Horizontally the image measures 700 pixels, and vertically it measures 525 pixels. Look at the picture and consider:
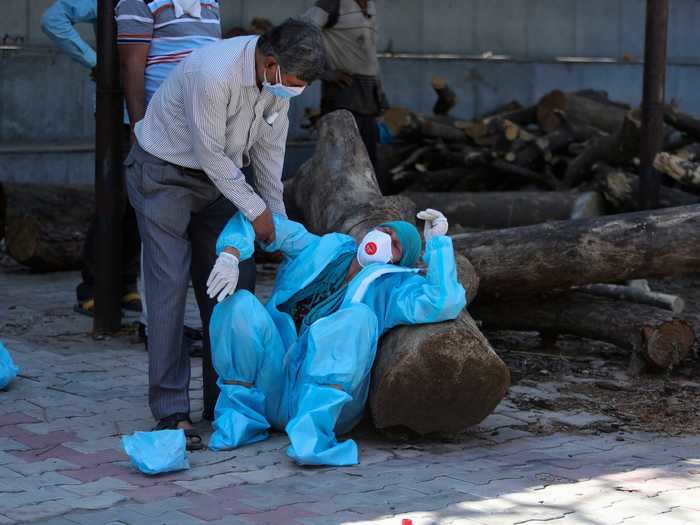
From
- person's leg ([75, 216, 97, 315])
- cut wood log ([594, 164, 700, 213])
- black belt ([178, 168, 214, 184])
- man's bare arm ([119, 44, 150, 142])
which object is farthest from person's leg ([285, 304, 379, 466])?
cut wood log ([594, 164, 700, 213])

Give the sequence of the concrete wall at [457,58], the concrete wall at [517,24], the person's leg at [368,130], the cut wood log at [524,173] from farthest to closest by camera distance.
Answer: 1. the concrete wall at [517,24]
2. the cut wood log at [524,173]
3. the concrete wall at [457,58]
4. the person's leg at [368,130]

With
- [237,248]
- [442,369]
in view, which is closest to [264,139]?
[237,248]

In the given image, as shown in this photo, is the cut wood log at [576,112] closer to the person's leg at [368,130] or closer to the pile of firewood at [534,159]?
the pile of firewood at [534,159]

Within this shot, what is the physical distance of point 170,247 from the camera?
5.17 m

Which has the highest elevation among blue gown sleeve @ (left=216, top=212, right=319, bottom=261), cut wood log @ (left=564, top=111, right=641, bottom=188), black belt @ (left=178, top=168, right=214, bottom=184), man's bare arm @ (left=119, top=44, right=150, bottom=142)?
man's bare arm @ (left=119, top=44, right=150, bottom=142)

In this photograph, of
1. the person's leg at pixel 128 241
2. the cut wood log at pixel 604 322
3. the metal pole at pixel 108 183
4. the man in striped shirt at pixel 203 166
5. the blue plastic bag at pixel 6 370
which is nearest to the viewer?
the man in striped shirt at pixel 203 166

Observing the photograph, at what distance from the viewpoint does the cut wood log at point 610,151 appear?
10312mm

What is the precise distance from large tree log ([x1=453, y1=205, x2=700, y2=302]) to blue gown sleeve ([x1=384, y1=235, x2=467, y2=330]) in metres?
1.50

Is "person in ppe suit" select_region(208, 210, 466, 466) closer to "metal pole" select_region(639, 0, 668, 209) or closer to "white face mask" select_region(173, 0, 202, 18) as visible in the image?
"white face mask" select_region(173, 0, 202, 18)

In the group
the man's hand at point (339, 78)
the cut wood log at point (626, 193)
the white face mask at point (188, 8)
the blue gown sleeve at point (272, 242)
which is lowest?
the cut wood log at point (626, 193)

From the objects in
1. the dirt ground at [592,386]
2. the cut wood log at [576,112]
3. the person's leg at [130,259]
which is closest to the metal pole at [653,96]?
the dirt ground at [592,386]

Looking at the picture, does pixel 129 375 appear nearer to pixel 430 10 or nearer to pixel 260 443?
pixel 260 443

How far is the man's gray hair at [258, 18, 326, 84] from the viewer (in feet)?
15.6

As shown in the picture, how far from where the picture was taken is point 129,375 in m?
6.27
